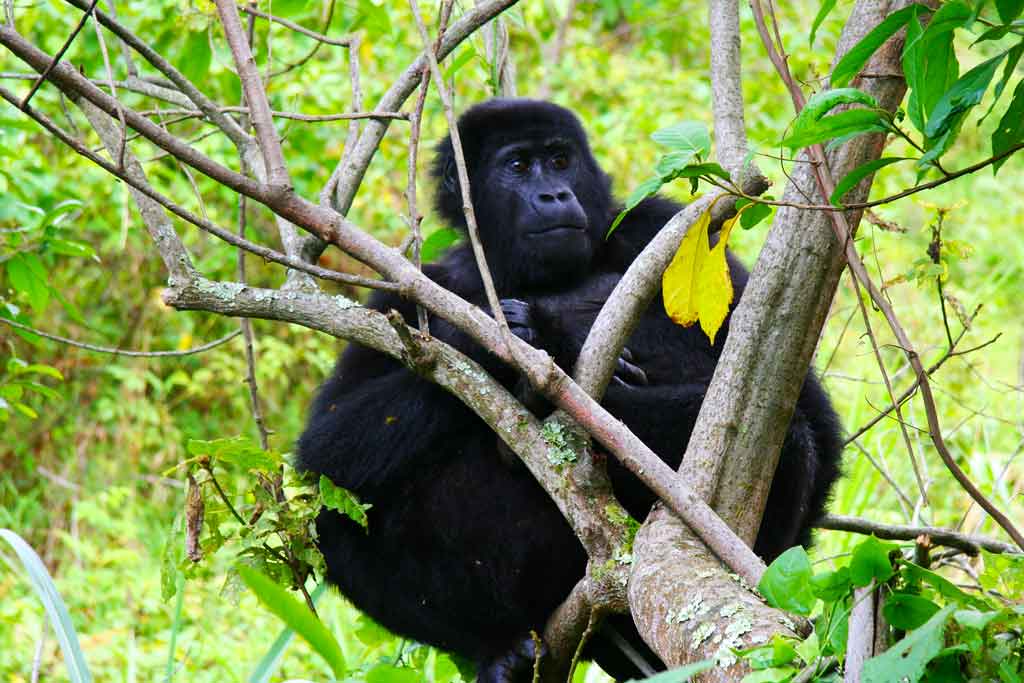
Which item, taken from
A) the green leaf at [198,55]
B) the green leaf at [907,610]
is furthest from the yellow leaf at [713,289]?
the green leaf at [198,55]

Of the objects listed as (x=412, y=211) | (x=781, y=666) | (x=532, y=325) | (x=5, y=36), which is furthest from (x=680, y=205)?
(x=781, y=666)

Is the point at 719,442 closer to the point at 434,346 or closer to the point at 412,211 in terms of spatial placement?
the point at 434,346

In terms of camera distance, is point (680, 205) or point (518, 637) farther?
point (680, 205)

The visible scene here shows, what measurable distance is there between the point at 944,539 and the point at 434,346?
3.76 ft

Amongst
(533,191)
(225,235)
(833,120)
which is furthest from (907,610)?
(533,191)

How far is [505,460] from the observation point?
6.65 ft

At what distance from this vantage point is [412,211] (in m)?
1.69

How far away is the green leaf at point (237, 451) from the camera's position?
73.9 inches

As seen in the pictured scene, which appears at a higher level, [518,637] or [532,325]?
[532,325]

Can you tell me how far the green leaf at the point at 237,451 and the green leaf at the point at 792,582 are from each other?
115 centimetres

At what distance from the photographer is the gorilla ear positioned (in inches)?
117

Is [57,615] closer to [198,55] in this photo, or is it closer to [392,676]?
[392,676]

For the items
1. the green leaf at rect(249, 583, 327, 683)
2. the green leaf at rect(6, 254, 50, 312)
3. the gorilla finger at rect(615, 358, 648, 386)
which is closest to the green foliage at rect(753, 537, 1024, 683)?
the green leaf at rect(249, 583, 327, 683)

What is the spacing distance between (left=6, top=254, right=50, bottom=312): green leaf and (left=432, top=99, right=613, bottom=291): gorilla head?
1.04 meters
